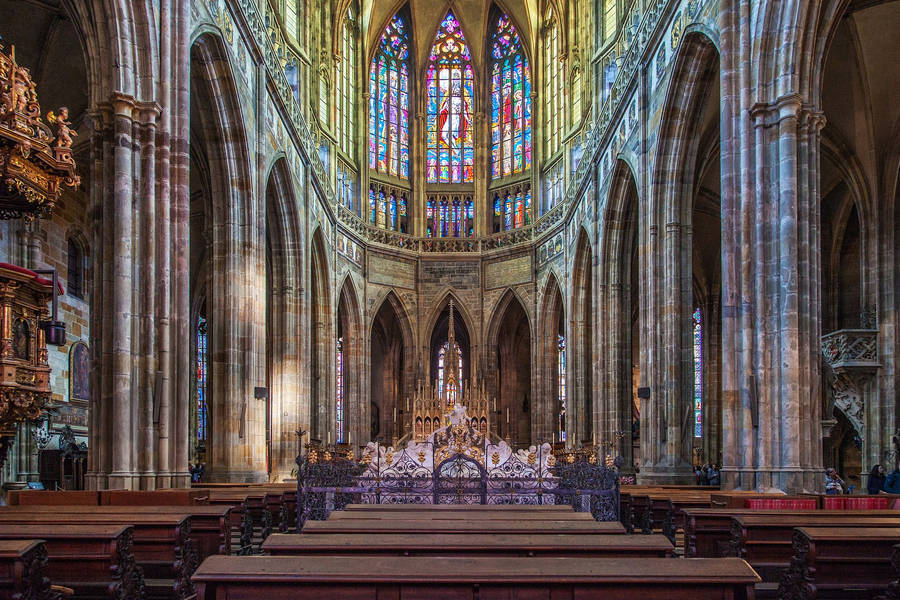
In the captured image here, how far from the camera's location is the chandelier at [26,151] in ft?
27.7

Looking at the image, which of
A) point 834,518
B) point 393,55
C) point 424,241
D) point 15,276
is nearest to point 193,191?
point 424,241

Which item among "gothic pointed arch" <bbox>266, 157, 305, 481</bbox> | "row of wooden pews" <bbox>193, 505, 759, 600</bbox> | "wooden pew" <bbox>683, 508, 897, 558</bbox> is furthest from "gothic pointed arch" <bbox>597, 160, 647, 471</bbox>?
"row of wooden pews" <bbox>193, 505, 759, 600</bbox>

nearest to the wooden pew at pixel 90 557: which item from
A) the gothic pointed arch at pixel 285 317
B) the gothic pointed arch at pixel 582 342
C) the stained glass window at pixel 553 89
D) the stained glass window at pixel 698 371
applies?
the gothic pointed arch at pixel 285 317

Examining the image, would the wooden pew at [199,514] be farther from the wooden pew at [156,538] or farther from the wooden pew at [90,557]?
the wooden pew at [90,557]

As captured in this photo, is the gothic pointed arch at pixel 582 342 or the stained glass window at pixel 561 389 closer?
the gothic pointed arch at pixel 582 342

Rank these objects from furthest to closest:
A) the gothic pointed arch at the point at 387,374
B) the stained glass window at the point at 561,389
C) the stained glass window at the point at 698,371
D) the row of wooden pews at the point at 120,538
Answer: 1. the gothic pointed arch at the point at 387,374
2. the stained glass window at the point at 561,389
3. the stained glass window at the point at 698,371
4. the row of wooden pews at the point at 120,538

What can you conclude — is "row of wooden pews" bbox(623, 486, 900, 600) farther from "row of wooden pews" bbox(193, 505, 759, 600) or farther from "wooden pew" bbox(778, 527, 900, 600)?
"row of wooden pews" bbox(193, 505, 759, 600)

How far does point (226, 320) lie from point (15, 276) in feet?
37.5

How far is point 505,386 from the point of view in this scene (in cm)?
4384

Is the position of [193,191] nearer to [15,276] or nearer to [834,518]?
[15,276]

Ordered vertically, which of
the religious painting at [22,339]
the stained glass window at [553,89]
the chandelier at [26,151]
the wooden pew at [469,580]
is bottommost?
the wooden pew at [469,580]

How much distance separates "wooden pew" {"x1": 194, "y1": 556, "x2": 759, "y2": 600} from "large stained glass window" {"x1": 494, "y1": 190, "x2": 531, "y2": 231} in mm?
35884

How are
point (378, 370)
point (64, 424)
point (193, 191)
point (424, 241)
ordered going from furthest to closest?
point (378, 370), point (424, 241), point (193, 191), point (64, 424)

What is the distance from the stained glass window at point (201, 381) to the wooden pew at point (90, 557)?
2899cm
